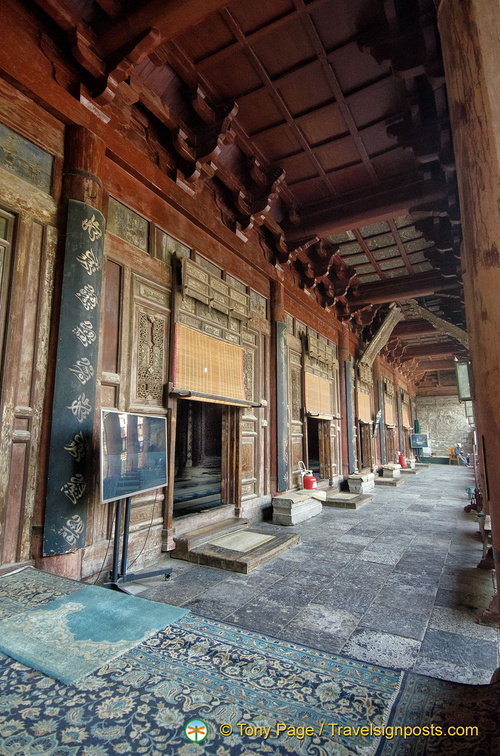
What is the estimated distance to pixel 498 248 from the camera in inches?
58.7

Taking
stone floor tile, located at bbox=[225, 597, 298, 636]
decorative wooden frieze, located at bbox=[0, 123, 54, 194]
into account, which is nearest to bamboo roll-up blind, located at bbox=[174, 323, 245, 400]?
decorative wooden frieze, located at bbox=[0, 123, 54, 194]

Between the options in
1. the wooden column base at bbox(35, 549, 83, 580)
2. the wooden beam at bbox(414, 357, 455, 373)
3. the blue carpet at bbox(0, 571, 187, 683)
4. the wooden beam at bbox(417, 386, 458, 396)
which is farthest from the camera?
the wooden beam at bbox(417, 386, 458, 396)

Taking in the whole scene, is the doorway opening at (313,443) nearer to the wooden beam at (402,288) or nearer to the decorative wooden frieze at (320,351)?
the decorative wooden frieze at (320,351)

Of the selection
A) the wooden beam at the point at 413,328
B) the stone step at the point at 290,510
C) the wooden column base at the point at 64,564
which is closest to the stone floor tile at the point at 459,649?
the wooden column base at the point at 64,564

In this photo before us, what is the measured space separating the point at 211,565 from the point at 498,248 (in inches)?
146

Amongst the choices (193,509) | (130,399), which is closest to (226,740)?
(130,399)

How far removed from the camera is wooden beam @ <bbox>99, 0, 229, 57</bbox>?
318 cm

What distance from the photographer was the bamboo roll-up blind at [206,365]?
15.0ft

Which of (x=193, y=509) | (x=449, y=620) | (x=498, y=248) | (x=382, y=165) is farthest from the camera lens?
(x=382, y=165)

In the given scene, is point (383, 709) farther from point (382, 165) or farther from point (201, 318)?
point (382, 165)

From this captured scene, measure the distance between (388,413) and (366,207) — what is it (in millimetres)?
11379

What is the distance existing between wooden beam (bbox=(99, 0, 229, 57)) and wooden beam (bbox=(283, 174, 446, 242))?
148 inches

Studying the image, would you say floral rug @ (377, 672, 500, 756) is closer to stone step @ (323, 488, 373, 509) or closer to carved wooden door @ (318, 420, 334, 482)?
stone step @ (323, 488, 373, 509)

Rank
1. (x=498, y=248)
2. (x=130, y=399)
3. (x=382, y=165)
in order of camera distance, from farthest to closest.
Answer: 1. (x=382, y=165)
2. (x=130, y=399)
3. (x=498, y=248)
